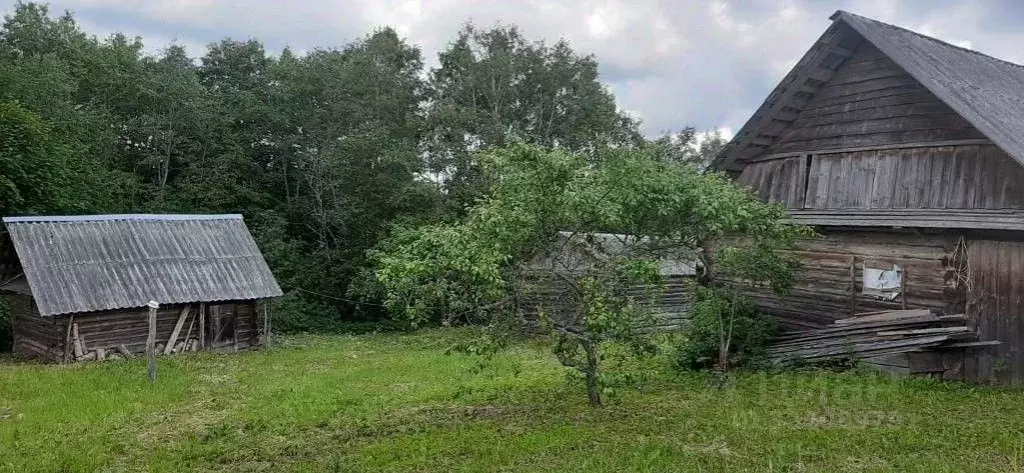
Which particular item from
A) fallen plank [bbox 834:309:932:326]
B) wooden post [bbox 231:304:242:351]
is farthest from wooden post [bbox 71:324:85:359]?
fallen plank [bbox 834:309:932:326]

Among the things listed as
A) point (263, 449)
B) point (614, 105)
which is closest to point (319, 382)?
point (263, 449)

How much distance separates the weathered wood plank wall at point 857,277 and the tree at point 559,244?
4617 millimetres

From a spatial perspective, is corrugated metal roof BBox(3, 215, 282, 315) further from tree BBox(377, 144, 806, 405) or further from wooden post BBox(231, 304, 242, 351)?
tree BBox(377, 144, 806, 405)

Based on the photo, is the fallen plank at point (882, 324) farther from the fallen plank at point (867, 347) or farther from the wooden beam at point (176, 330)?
the wooden beam at point (176, 330)

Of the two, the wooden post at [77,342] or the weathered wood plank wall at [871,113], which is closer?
the weathered wood plank wall at [871,113]

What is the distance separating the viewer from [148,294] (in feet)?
68.2

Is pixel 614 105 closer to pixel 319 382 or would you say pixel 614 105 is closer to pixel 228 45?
pixel 228 45

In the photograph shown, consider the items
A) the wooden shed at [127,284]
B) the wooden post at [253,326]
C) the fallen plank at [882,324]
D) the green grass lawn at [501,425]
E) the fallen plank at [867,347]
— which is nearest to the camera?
the green grass lawn at [501,425]

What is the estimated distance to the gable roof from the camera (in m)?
11.9

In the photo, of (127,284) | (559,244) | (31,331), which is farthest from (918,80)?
(31,331)

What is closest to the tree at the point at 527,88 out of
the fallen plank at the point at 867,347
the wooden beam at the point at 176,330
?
the wooden beam at the point at 176,330

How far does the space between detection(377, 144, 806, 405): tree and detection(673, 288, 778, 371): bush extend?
4211 mm

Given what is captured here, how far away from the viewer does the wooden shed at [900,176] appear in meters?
12.0

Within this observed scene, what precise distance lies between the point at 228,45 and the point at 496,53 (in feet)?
45.9
